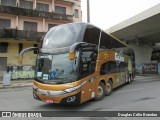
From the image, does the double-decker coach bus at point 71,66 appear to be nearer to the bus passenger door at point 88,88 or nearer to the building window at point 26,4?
the bus passenger door at point 88,88

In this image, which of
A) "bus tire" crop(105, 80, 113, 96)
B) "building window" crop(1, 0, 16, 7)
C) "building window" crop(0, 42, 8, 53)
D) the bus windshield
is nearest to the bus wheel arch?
"bus tire" crop(105, 80, 113, 96)

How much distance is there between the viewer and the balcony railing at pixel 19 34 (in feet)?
91.6

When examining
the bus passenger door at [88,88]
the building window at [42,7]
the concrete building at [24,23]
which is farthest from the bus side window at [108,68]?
the building window at [42,7]

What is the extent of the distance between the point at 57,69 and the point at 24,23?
81.4 feet

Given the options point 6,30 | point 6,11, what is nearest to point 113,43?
point 6,30

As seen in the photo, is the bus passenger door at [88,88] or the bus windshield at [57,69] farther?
the bus passenger door at [88,88]

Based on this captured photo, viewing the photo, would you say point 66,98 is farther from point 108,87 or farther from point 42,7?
point 42,7

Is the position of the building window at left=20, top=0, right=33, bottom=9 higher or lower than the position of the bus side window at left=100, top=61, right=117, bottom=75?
higher

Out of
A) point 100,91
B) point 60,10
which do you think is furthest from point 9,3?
point 100,91

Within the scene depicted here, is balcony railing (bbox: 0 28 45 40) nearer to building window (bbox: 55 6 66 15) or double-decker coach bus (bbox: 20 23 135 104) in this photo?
building window (bbox: 55 6 66 15)

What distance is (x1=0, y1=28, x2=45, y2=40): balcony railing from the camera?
27.9m

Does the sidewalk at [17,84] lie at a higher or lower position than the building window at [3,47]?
lower

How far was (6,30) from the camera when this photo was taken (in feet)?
92.4

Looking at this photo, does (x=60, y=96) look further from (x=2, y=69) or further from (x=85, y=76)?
(x=2, y=69)
